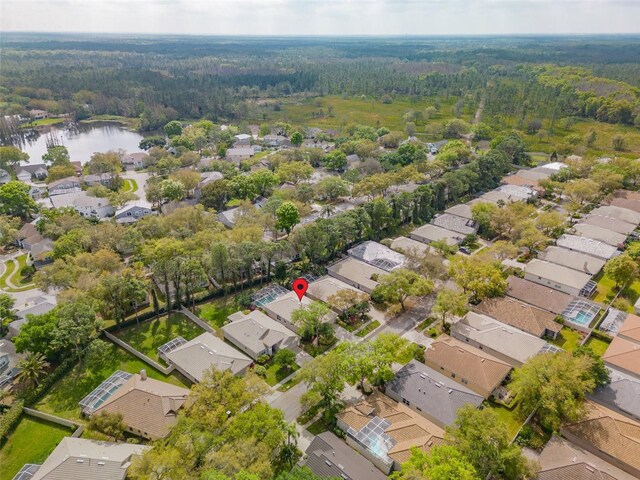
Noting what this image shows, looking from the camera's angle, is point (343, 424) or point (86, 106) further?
point (86, 106)

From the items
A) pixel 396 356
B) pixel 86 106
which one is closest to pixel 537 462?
pixel 396 356

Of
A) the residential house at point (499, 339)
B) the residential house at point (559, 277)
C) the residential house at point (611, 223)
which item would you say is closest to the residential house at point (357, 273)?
the residential house at point (499, 339)

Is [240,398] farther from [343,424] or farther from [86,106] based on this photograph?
[86,106]

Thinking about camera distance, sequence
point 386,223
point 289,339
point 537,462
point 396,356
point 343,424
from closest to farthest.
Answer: point 537,462
point 343,424
point 396,356
point 289,339
point 386,223

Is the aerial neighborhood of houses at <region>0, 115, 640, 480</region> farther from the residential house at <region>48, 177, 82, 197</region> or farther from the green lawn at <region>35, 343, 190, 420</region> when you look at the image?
the residential house at <region>48, 177, 82, 197</region>

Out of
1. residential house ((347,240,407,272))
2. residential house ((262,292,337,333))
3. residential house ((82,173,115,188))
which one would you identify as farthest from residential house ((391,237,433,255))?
residential house ((82,173,115,188))

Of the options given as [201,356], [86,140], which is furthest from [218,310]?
[86,140]
